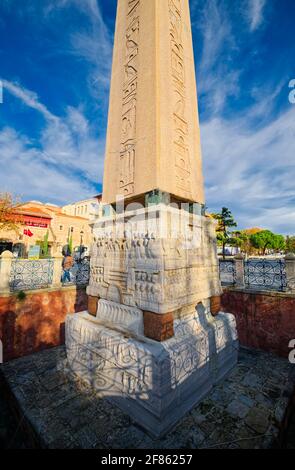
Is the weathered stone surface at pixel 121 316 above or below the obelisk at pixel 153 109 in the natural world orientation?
below

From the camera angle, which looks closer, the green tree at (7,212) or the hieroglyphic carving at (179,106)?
the hieroglyphic carving at (179,106)

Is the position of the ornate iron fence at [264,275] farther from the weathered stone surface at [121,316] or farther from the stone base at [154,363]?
the weathered stone surface at [121,316]

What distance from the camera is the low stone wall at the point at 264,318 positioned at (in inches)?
209

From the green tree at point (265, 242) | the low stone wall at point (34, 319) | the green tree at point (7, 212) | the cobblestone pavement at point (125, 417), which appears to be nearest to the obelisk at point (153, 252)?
the cobblestone pavement at point (125, 417)

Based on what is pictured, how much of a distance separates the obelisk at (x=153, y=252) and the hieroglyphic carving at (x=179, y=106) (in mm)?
30

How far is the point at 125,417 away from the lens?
3.01 meters

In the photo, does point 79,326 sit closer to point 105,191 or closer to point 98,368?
point 98,368

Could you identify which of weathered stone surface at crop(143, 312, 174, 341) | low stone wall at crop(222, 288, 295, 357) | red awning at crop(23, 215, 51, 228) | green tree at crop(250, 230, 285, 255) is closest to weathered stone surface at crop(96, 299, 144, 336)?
weathered stone surface at crop(143, 312, 174, 341)

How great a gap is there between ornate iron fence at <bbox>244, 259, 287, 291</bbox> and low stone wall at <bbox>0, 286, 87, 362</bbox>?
→ 5749mm

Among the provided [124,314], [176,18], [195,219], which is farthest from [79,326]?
[176,18]

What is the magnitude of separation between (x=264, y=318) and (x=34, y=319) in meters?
6.40

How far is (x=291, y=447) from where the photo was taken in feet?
8.55

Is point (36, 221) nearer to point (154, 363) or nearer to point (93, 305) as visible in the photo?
point (93, 305)

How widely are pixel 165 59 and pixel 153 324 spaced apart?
4899 mm
